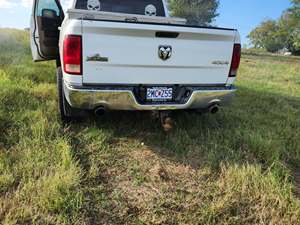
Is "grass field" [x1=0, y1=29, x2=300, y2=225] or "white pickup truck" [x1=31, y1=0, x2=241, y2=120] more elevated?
"white pickup truck" [x1=31, y1=0, x2=241, y2=120]

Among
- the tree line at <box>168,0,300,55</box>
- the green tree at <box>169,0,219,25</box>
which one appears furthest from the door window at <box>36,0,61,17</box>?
the green tree at <box>169,0,219,25</box>

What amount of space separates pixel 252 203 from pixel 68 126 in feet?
7.59

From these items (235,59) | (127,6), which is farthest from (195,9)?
(235,59)

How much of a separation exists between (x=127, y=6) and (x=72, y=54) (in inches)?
101

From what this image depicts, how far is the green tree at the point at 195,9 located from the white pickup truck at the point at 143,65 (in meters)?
31.9

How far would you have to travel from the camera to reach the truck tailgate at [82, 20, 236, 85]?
2562mm

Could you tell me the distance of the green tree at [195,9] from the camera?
3356 cm

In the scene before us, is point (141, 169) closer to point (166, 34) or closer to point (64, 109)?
point (64, 109)

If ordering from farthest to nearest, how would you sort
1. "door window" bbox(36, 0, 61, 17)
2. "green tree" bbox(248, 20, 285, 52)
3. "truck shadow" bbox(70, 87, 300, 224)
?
1. "green tree" bbox(248, 20, 285, 52)
2. "door window" bbox(36, 0, 61, 17)
3. "truck shadow" bbox(70, 87, 300, 224)

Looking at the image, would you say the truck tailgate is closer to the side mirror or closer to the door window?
the side mirror

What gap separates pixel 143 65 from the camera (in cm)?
279

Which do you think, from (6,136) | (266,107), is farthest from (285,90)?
(6,136)

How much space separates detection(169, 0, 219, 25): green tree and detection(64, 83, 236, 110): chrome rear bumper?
105 feet

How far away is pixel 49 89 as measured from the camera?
4738 mm
